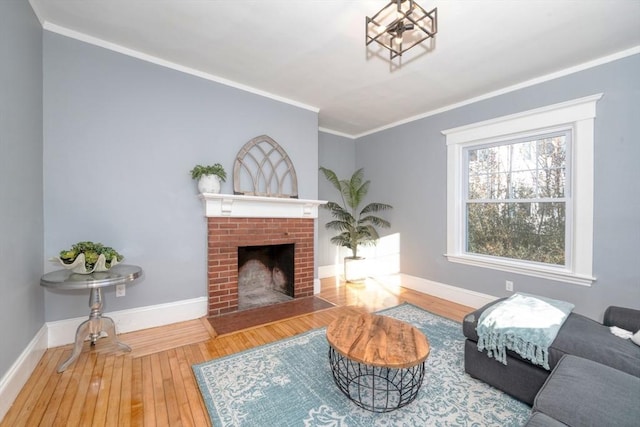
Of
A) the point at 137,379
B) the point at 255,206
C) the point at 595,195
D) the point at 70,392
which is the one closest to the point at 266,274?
the point at 255,206

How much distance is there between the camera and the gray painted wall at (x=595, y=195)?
2.36 metres

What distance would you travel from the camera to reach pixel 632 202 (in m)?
2.34

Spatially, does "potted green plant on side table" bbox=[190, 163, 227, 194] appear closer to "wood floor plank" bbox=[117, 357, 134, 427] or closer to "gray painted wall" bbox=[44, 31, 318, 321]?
"gray painted wall" bbox=[44, 31, 318, 321]

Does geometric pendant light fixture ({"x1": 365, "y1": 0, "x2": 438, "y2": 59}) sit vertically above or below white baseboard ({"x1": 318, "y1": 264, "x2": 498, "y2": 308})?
above

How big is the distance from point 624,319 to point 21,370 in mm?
4065

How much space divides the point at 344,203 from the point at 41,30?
162 inches

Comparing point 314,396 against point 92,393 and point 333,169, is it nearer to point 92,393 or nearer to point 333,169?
point 92,393

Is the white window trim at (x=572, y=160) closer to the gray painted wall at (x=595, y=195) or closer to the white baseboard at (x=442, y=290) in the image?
the gray painted wall at (x=595, y=195)

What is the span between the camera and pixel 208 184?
9.18 feet

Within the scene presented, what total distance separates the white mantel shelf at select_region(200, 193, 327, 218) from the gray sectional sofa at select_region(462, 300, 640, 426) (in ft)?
7.48

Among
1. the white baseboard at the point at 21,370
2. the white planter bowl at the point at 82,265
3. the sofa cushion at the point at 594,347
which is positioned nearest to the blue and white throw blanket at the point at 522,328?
the sofa cushion at the point at 594,347

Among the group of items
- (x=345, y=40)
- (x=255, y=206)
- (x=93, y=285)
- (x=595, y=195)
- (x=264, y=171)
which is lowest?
(x=93, y=285)

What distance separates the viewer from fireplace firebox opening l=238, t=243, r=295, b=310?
3647 millimetres

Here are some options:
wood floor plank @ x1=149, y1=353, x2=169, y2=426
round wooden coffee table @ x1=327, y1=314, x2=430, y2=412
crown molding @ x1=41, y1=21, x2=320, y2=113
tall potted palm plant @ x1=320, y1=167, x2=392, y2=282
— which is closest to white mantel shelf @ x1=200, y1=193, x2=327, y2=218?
tall potted palm plant @ x1=320, y1=167, x2=392, y2=282
